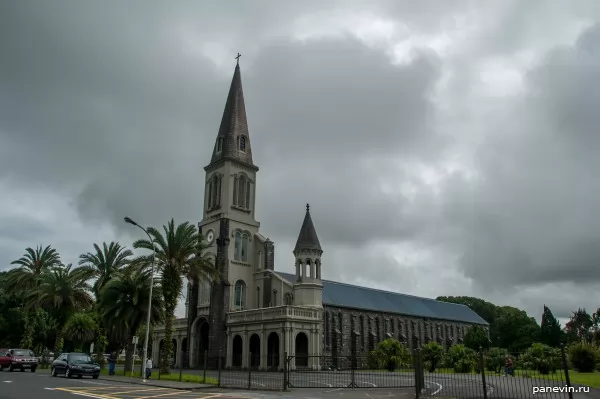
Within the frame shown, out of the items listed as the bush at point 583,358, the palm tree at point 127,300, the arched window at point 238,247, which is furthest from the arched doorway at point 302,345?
the bush at point 583,358

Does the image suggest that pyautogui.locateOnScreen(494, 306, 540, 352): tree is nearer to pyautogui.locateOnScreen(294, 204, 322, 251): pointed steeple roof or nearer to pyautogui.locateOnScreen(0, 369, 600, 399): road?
pyautogui.locateOnScreen(294, 204, 322, 251): pointed steeple roof

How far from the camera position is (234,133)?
64.1 metres

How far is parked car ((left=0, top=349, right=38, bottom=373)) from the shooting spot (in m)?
37.8

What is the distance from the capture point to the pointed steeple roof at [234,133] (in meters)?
63.1

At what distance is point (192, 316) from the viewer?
193 ft

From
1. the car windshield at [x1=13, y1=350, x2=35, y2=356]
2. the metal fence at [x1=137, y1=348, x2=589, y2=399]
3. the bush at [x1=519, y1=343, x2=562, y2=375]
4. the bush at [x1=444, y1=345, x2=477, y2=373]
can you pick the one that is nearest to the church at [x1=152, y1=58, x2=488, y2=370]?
the metal fence at [x1=137, y1=348, x2=589, y2=399]

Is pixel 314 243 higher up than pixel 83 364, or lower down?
higher up

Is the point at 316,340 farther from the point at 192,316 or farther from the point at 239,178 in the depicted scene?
the point at 239,178

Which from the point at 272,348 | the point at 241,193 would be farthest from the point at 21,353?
the point at 241,193

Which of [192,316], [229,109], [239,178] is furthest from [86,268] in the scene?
[229,109]

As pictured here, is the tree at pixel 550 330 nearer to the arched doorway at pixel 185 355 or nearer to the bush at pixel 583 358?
the bush at pixel 583 358

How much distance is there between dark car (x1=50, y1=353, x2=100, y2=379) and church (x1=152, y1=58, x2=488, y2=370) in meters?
17.9

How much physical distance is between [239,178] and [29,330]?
92.9 feet

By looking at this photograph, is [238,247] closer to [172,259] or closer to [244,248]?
[244,248]
